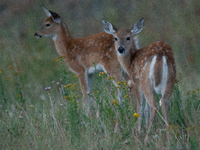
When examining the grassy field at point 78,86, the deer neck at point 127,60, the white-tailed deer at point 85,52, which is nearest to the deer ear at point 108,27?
the deer neck at point 127,60

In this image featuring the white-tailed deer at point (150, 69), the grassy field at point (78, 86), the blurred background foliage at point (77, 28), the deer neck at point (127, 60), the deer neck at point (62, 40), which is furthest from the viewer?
the blurred background foliage at point (77, 28)

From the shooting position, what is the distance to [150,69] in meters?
4.83

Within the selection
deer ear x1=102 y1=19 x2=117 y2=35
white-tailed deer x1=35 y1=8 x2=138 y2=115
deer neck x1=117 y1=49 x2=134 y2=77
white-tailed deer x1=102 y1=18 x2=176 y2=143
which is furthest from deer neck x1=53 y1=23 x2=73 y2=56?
deer neck x1=117 y1=49 x2=134 y2=77

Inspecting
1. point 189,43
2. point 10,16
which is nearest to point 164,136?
point 189,43

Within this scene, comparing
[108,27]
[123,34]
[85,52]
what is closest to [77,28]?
[85,52]

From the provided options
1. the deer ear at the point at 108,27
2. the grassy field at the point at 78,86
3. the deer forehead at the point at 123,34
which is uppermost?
the deer ear at the point at 108,27

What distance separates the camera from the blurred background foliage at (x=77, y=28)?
980 centimetres

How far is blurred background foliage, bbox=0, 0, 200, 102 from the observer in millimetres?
9805

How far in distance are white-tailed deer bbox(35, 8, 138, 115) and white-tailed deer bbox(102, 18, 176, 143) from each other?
105 centimetres

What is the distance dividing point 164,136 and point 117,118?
610 mm

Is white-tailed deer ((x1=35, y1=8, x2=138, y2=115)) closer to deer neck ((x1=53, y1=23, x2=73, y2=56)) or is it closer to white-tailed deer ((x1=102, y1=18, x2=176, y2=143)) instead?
deer neck ((x1=53, y1=23, x2=73, y2=56))

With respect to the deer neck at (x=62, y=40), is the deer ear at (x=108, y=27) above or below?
above

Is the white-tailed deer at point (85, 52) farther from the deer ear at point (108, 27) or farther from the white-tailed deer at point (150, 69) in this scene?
the white-tailed deer at point (150, 69)

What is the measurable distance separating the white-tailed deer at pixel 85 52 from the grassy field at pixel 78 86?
0.24 m
